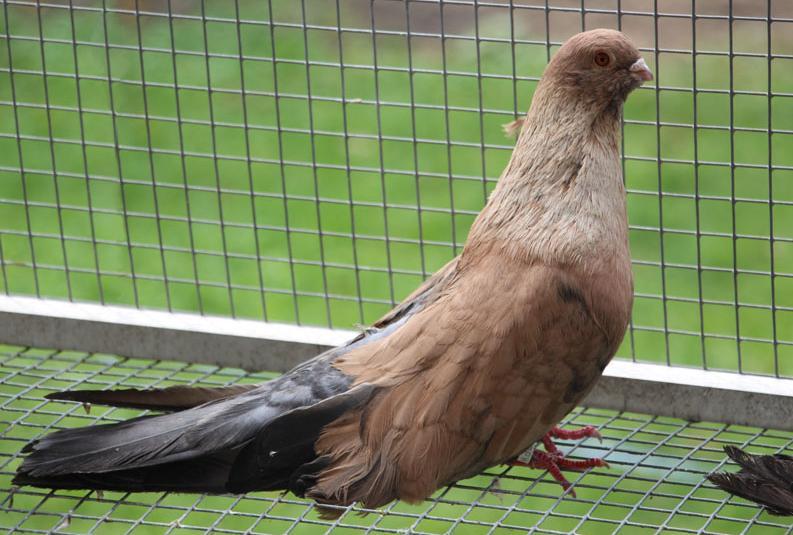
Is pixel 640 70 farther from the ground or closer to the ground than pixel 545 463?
farther from the ground

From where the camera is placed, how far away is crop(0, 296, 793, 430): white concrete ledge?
107 inches

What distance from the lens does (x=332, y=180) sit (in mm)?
4832

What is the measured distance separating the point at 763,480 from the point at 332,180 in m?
2.72

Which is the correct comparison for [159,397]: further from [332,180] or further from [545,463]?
[332,180]

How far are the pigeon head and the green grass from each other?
146 centimetres

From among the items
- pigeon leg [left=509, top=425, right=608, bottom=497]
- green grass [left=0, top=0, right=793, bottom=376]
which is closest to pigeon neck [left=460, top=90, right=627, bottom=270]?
pigeon leg [left=509, top=425, right=608, bottom=497]

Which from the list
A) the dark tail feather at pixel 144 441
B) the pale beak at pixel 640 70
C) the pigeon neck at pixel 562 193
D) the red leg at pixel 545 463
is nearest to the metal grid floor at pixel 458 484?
the red leg at pixel 545 463

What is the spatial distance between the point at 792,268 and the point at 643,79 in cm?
197

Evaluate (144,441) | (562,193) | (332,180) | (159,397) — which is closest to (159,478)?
(144,441)

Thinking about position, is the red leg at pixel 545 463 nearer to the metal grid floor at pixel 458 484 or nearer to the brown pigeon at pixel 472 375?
the metal grid floor at pixel 458 484

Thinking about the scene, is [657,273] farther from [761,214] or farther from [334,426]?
[334,426]

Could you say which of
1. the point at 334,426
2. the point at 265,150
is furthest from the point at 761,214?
the point at 334,426

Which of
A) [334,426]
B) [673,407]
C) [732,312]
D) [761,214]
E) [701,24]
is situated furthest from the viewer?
[701,24]

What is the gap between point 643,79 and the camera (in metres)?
2.37
